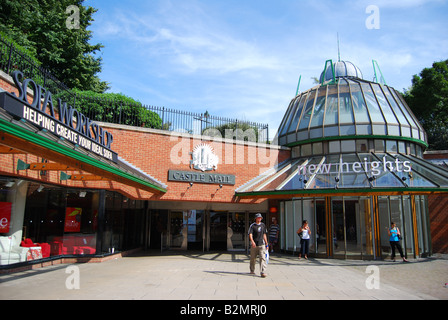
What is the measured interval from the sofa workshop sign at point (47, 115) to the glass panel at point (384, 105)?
13659mm

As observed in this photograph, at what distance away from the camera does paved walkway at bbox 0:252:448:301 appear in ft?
21.8

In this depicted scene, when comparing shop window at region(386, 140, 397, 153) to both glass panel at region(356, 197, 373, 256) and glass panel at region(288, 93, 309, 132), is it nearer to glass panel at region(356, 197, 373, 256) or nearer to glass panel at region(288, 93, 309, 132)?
glass panel at region(356, 197, 373, 256)

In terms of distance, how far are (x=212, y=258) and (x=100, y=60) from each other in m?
21.8

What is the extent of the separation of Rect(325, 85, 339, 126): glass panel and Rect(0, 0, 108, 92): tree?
58.5ft

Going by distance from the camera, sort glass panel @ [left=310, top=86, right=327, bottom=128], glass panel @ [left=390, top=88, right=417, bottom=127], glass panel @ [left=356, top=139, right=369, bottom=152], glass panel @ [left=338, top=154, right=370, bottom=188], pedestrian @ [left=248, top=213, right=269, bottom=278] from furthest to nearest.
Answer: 1. glass panel @ [left=310, top=86, right=327, bottom=128]
2. glass panel @ [left=390, top=88, right=417, bottom=127]
3. glass panel @ [left=356, top=139, right=369, bottom=152]
4. glass panel @ [left=338, top=154, right=370, bottom=188]
5. pedestrian @ [left=248, top=213, right=269, bottom=278]

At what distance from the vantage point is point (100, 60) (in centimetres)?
2758

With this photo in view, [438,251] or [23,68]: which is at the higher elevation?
[23,68]

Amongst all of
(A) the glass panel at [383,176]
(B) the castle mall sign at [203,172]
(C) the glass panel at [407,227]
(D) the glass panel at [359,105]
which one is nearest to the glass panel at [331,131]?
(D) the glass panel at [359,105]

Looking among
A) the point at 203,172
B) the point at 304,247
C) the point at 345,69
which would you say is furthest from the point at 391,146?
the point at 203,172

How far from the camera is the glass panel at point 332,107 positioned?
54.7 feet

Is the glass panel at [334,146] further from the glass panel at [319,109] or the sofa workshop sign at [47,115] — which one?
the sofa workshop sign at [47,115]

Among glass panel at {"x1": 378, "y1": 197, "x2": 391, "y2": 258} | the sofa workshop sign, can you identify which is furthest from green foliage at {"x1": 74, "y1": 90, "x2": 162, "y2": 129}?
glass panel at {"x1": 378, "y1": 197, "x2": 391, "y2": 258}
